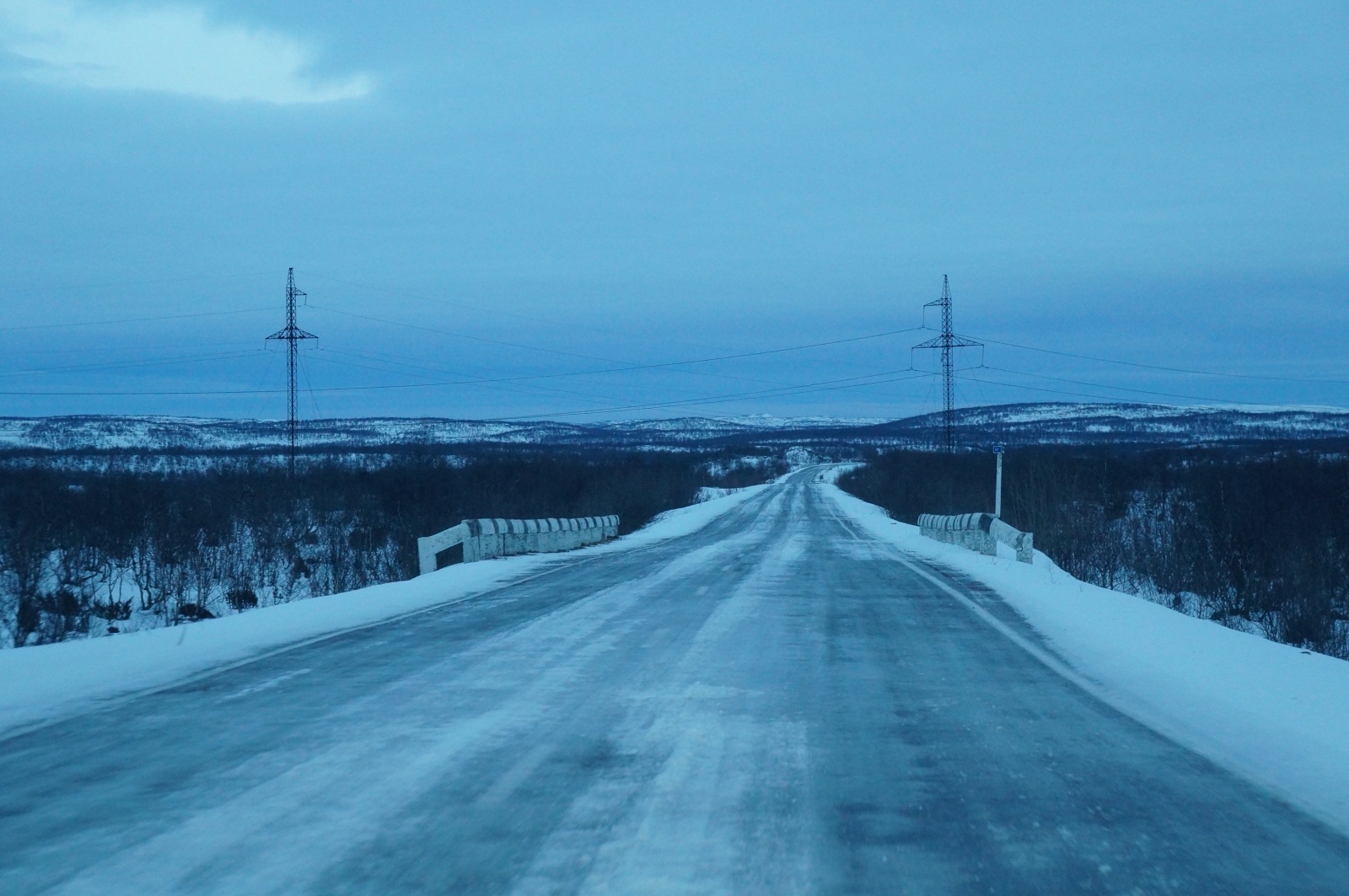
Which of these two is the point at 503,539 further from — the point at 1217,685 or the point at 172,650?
the point at 1217,685

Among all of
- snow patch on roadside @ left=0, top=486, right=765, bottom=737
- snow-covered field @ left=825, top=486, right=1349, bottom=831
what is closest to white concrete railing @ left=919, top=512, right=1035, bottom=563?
snow-covered field @ left=825, top=486, right=1349, bottom=831

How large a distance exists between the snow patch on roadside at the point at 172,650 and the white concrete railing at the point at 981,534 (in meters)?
9.82

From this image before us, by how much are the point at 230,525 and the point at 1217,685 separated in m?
34.9

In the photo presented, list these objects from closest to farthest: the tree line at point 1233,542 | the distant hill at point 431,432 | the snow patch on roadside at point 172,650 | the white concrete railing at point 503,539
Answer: the snow patch on roadside at point 172,650, the white concrete railing at point 503,539, the tree line at point 1233,542, the distant hill at point 431,432

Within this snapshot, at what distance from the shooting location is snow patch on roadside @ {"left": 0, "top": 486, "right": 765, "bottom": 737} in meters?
7.85

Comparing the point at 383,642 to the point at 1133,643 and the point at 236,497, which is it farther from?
the point at 236,497

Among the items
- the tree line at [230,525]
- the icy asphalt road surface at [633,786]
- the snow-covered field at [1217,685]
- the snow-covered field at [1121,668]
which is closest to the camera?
the icy asphalt road surface at [633,786]

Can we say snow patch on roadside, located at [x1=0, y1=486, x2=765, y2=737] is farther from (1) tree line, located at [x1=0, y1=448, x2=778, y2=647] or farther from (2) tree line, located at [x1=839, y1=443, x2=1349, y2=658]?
(2) tree line, located at [x1=839, y1=443, x2=1349, y2=658]

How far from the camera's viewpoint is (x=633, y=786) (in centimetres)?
563

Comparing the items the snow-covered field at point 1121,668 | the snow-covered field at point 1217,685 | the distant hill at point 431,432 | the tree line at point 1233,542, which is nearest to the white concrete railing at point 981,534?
the tree line at point 1233,542

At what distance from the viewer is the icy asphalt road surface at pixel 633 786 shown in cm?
443

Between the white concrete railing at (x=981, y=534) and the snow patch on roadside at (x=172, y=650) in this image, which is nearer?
the snow patch on roadside at (x=172, y=650)

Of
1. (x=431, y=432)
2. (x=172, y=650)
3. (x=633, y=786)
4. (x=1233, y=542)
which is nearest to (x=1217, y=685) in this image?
(x=633, y=786)

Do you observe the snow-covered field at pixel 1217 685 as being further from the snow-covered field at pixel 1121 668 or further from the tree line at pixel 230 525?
the tree line at pixel 230 525
